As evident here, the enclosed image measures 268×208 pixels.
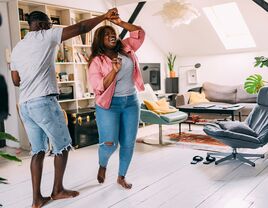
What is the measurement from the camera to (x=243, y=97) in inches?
243

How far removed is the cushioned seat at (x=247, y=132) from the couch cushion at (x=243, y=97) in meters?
2.29

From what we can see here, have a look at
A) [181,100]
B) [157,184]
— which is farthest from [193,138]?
[157,184]

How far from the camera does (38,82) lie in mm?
2389

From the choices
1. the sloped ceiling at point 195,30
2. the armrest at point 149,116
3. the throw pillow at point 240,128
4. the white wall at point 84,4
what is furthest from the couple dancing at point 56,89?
the sloped ceiling at point 195,30

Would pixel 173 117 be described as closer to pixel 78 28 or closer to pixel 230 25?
pixel 78 28

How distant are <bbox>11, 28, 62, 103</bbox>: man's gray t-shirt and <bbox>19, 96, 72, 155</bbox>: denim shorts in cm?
7

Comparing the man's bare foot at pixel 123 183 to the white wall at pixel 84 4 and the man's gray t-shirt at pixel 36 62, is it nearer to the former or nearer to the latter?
the man's gray t-shirt at pixel 36 62

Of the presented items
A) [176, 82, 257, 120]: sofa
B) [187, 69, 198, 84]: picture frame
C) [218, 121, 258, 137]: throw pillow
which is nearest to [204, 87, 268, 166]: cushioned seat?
[218, 121, 258, 137]: throw pillow

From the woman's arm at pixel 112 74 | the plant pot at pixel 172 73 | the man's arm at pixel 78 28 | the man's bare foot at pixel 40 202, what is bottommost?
the man's bare foot at pixel 40 202

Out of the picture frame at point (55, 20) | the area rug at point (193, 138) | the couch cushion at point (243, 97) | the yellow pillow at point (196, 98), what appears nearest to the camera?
the area rug at point (193, 138)

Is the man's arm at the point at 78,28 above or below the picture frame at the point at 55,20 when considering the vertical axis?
below

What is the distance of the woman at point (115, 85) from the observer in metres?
2.64

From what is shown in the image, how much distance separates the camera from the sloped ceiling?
18.6ft

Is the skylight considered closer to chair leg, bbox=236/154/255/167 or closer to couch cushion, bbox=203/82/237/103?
couch cushion, bbox=203/82/237/103
